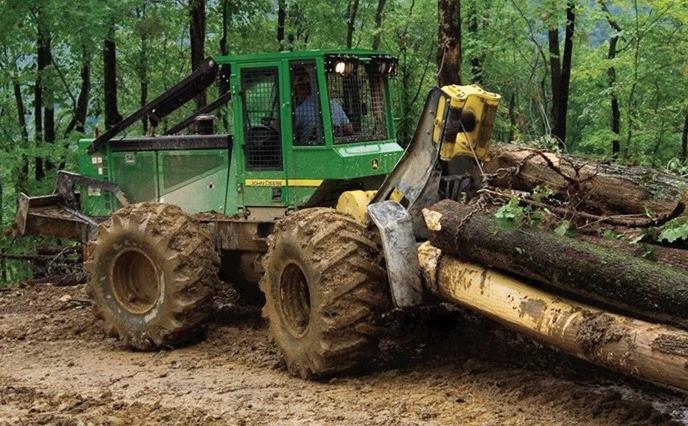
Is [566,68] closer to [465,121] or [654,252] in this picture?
[465,121]

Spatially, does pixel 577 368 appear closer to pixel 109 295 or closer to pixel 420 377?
pixel 420 377

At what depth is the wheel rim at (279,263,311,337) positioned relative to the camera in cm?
724

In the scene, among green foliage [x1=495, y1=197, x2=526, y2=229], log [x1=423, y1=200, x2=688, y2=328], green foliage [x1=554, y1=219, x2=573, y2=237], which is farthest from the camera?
green foliage [x1=495, y1=197, x2=526, y2=229]

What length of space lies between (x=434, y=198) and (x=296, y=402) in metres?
2.20

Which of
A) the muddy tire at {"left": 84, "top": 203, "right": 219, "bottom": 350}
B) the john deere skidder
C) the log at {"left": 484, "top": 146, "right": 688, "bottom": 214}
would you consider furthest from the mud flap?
the muddy tire at {"left": 84, "top": 203, "right": 219, "bottom": 350}

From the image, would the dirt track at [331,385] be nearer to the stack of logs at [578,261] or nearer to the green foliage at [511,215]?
the stack of logs at [578,261]

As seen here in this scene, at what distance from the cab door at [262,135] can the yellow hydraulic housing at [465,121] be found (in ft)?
6.36

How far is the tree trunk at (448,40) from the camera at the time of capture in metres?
11.0

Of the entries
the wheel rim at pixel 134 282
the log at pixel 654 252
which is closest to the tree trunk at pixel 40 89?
the wheel rim at pixel 134 282

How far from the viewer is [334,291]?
659 centimetres

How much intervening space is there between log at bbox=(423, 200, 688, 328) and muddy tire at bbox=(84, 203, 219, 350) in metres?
2.72

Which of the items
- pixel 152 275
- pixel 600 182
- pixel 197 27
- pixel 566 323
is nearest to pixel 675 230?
pixel 566 323

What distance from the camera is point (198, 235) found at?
828cm

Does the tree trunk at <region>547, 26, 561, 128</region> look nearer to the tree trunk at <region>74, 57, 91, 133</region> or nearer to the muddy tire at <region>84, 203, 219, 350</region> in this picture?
the tree trunk at <region>74, 57, 91, 133</region>
